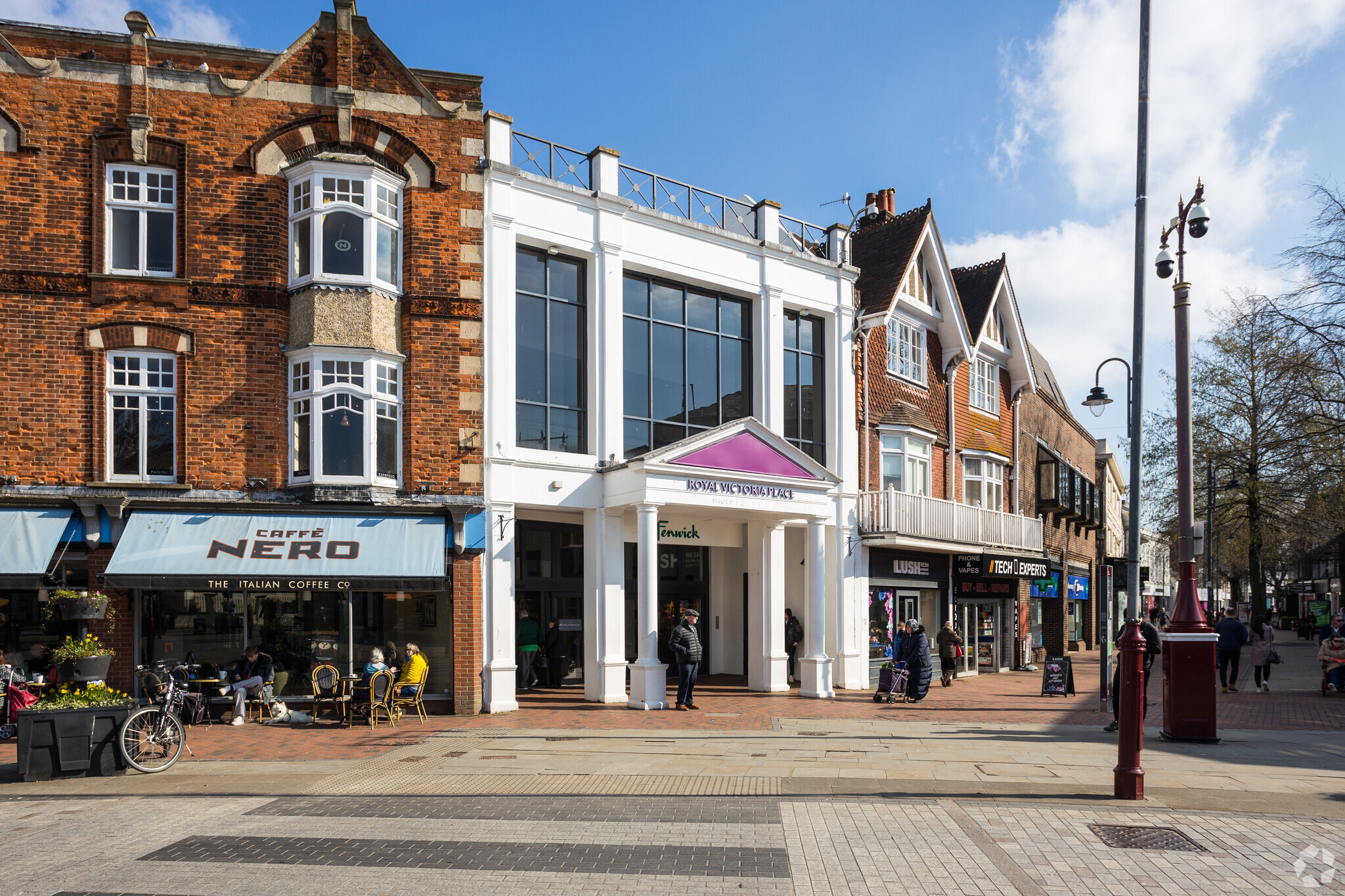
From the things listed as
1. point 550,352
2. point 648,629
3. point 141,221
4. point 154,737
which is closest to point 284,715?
point 154,737

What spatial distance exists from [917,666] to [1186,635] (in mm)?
6405

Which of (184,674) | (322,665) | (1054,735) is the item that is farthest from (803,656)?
(184,674)

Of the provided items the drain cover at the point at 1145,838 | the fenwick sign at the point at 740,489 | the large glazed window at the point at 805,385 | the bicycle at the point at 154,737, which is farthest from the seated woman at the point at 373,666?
the drain cover at the point at 1145,838

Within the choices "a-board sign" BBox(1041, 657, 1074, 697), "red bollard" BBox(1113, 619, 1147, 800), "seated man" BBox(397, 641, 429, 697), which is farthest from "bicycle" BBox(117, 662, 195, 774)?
"a-board sign" BBox(1041, 657, 1074, 697)

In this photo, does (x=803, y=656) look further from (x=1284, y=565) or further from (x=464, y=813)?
(x=1284, y=565)

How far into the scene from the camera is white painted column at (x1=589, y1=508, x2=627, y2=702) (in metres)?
17.3

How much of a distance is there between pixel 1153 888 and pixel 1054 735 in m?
7.82

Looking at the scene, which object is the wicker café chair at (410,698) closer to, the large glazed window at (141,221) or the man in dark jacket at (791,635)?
the large glazed window at (141,221)

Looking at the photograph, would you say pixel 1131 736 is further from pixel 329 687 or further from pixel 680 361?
pixel 680 361

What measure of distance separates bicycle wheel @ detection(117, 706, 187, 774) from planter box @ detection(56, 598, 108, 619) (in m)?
3.60

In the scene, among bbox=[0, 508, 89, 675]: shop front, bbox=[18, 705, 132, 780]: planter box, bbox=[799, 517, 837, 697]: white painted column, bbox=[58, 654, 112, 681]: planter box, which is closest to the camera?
bbox=[18, 705, 132, 780]: planter box

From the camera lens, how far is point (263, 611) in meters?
15.7

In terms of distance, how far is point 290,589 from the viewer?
15711 millimetres

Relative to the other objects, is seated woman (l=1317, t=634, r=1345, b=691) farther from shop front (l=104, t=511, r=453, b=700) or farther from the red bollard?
shop front (l=104, t=511, r=453, b=700)
